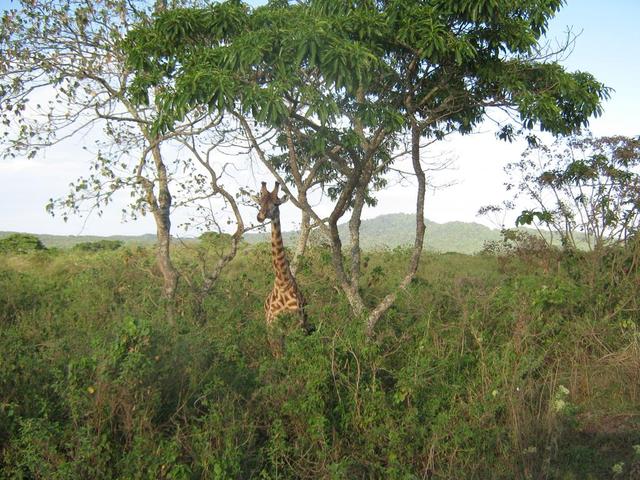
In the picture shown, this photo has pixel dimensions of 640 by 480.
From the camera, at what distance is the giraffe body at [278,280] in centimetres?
766

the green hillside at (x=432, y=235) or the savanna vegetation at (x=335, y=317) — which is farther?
the green hillside at (x=432, y=235)

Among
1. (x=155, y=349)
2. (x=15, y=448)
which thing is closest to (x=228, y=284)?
(x=155, y=349)

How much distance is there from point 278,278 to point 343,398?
2918 millimetres

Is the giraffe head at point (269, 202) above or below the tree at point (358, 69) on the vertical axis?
below

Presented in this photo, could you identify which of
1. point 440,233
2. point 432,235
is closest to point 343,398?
point 432,235

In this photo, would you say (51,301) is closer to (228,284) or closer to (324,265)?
(228,284)

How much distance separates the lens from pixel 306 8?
686cm

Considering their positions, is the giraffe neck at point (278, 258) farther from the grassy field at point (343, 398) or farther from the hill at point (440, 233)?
the hill at point (440, 233)

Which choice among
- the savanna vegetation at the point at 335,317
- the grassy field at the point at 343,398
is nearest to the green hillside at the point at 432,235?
the savanna vegetation at the point at 335,317

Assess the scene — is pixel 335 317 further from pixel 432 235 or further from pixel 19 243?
pixel 432 235

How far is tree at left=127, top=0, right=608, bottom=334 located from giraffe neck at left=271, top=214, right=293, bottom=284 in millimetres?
471

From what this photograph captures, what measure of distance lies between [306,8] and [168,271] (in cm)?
438

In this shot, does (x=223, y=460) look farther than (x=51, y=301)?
No

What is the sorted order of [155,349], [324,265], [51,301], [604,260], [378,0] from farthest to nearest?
[324,265] → [51,301] → [604,260] → [378,0] → [155,349]
